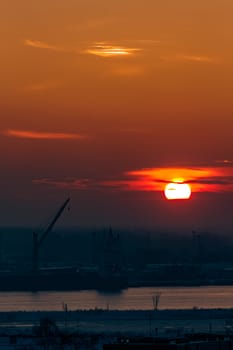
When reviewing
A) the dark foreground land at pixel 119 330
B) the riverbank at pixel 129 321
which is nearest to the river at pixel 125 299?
the riverbank at pixel 129 321

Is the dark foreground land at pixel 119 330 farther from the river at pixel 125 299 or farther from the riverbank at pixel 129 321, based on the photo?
the river at pixel 125 299

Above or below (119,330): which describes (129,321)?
above

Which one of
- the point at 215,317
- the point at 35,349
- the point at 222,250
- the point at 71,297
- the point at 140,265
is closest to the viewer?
the point at 35,349

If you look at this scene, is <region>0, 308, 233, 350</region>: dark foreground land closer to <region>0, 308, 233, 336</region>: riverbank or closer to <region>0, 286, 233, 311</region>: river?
<region>0, 308, 233, 336</region>: riverbank

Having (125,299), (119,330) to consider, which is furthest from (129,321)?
(125,299)

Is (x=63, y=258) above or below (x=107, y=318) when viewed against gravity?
above

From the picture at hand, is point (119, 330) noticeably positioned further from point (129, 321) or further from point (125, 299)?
point (125, 299)

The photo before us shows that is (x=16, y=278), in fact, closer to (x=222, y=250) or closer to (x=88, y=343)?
(x=222, y=250)

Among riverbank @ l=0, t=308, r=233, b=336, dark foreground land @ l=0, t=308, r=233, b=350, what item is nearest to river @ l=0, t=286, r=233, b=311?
riverbank @ l=0, t=308, r=233, b=336

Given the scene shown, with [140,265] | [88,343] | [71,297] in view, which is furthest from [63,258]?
[88,343]
